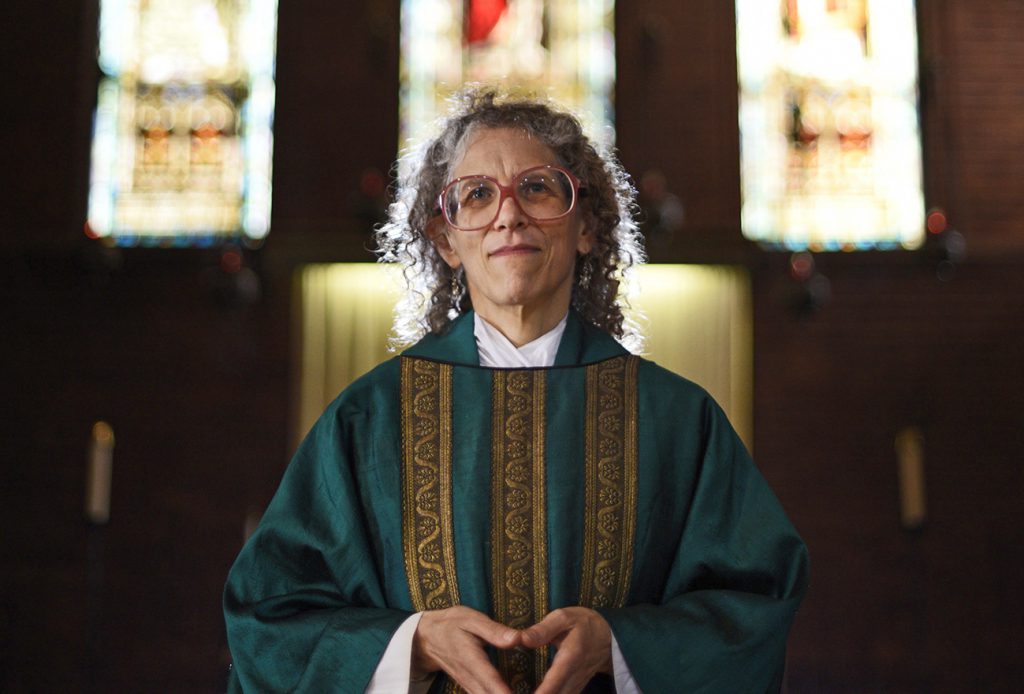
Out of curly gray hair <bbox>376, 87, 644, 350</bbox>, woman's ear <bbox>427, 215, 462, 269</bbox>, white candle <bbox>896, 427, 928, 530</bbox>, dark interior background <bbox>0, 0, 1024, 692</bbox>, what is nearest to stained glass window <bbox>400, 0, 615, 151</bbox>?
dark interior background <bbox>0, 0, 1024, 692</bbox>

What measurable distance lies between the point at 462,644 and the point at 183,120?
6.25 m

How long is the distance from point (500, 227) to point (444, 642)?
59 cm

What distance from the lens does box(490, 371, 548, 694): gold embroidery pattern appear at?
5.30 ft

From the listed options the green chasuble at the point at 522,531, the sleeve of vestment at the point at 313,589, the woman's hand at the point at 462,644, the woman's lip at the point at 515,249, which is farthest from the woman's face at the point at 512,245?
the woman's hand at the point at 462,644

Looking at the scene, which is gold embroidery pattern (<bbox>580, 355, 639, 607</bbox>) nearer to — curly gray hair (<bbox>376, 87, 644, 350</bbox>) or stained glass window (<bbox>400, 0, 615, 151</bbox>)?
curly gray hair (<bbox>376, 87, 644, 350</bbox>)

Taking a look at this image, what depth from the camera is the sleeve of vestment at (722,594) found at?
1552 millimetres

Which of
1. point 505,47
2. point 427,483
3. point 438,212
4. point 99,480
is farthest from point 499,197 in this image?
point 505,47

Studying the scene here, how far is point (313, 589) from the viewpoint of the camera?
5.42 ft

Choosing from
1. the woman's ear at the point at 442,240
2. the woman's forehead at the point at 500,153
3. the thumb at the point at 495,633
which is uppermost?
the woman's forehead at the point at 500,153

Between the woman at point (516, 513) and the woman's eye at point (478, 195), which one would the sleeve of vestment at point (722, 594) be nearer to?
the woman at point (516, 513)

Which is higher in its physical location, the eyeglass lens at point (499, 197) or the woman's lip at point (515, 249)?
the eyeglass lens at point (499, 197)

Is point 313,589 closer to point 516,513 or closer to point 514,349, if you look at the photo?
point 516,513

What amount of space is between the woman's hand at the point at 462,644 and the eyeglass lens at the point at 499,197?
57 cm

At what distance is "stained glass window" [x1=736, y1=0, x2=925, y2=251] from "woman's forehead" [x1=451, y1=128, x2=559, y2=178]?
212 inches
